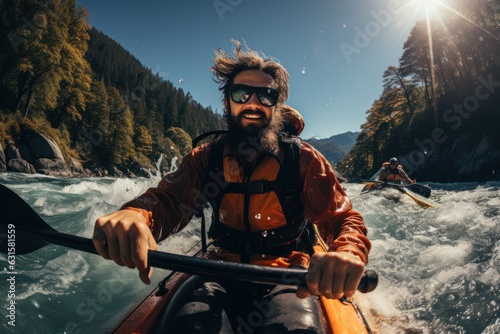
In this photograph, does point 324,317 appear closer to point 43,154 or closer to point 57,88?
point 43,154

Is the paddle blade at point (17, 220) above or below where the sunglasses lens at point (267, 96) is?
below

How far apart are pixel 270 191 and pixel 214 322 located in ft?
3.13

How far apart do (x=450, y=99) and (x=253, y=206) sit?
105 ft

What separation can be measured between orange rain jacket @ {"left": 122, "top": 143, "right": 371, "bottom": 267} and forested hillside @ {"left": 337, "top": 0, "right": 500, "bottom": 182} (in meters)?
23.8

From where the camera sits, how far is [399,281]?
14.5 feet

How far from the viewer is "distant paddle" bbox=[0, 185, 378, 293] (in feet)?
3.72

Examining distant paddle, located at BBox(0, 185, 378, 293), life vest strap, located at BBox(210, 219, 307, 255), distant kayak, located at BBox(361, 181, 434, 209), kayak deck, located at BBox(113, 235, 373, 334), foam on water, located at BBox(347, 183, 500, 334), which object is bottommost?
foam on water, located at BBox(347, 183, 500, 334)

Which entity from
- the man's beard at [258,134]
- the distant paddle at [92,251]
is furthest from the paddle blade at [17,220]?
the man's beard at [258,134]

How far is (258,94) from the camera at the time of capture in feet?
8.42

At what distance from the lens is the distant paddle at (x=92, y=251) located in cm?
113

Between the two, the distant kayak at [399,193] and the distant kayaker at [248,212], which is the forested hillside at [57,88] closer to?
the distant kayak at [399,193]

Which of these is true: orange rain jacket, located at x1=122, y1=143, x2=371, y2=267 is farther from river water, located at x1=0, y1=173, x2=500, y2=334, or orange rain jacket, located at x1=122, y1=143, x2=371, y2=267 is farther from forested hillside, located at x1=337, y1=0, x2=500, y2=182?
forested hillside, located at x1=337, y1=0, x2=500, y2=182

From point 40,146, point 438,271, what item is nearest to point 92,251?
point 438,271

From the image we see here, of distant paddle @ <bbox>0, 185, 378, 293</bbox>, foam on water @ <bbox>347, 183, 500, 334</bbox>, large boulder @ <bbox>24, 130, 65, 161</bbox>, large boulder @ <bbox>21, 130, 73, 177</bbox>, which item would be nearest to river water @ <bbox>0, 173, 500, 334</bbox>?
foam on water @ <bbox>347, 183, 500, 334</bbox>
